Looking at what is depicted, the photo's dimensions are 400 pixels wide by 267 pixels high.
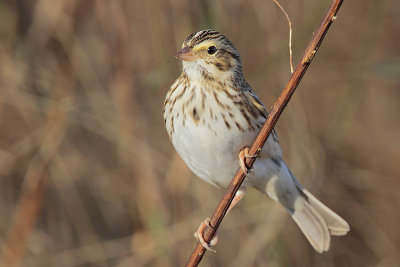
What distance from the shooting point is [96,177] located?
512 cm

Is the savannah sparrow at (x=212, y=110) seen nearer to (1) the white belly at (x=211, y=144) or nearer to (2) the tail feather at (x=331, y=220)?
(1) the white belly at (x=211, y=144)

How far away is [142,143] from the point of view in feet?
15.0

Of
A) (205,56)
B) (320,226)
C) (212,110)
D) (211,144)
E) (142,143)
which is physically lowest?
(142,143)

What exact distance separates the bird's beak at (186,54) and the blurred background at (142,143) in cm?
107

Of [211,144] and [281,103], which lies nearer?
[281,103]

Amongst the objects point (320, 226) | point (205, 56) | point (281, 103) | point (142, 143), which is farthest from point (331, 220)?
point (142, 143)

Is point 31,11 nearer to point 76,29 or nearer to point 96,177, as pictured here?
point 76,29

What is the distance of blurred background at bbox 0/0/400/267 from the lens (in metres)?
4.37

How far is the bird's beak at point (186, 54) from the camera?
295 cm

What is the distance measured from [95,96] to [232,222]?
1343 mm

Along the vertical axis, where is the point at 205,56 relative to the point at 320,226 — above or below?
above

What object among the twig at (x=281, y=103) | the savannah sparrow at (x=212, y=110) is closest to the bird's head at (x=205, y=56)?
the savannah sparrow at (x=212, y=110)

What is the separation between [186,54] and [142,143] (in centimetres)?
168

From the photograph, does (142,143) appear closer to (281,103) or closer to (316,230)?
(316,230)
